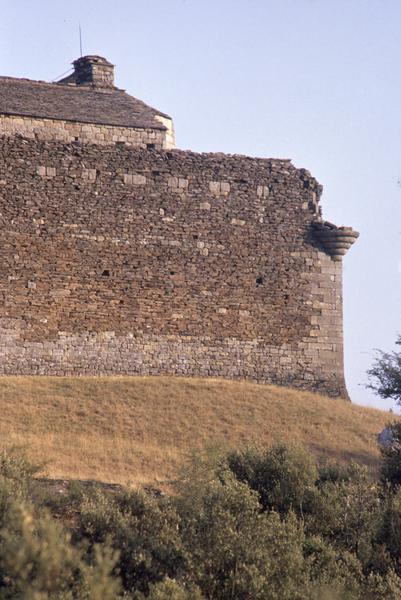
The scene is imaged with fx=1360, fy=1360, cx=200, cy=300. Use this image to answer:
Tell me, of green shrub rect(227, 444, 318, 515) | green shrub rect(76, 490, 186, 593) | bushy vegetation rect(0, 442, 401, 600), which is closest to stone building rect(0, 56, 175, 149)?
green shrub rect(227, 444, 318, 515)

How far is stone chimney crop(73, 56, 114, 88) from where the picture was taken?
39250 millimetres

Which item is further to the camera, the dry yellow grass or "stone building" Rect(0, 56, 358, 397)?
"stone building" Rect(0, 56, 358, 397)

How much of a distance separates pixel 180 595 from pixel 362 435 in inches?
599

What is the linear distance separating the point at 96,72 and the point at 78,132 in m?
3.81

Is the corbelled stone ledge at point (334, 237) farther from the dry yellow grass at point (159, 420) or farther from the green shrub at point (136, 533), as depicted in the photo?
the green shrub at point (136, 533)

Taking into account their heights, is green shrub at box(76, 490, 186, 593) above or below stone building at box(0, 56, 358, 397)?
below

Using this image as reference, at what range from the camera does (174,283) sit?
3347 cm

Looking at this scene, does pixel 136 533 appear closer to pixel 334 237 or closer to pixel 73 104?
pixel 334 237

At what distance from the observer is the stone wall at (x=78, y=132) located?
35.1m

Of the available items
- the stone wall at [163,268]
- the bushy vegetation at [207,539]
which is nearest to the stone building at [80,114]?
the stone wall at [163,268]

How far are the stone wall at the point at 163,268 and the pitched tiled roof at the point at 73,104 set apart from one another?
301cm

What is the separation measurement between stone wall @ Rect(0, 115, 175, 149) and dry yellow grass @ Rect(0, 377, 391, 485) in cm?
668

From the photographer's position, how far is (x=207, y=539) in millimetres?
18594

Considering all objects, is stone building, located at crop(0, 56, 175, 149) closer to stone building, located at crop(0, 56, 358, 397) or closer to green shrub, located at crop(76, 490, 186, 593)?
stone building, located at crop(0, 56, 358, 397)
